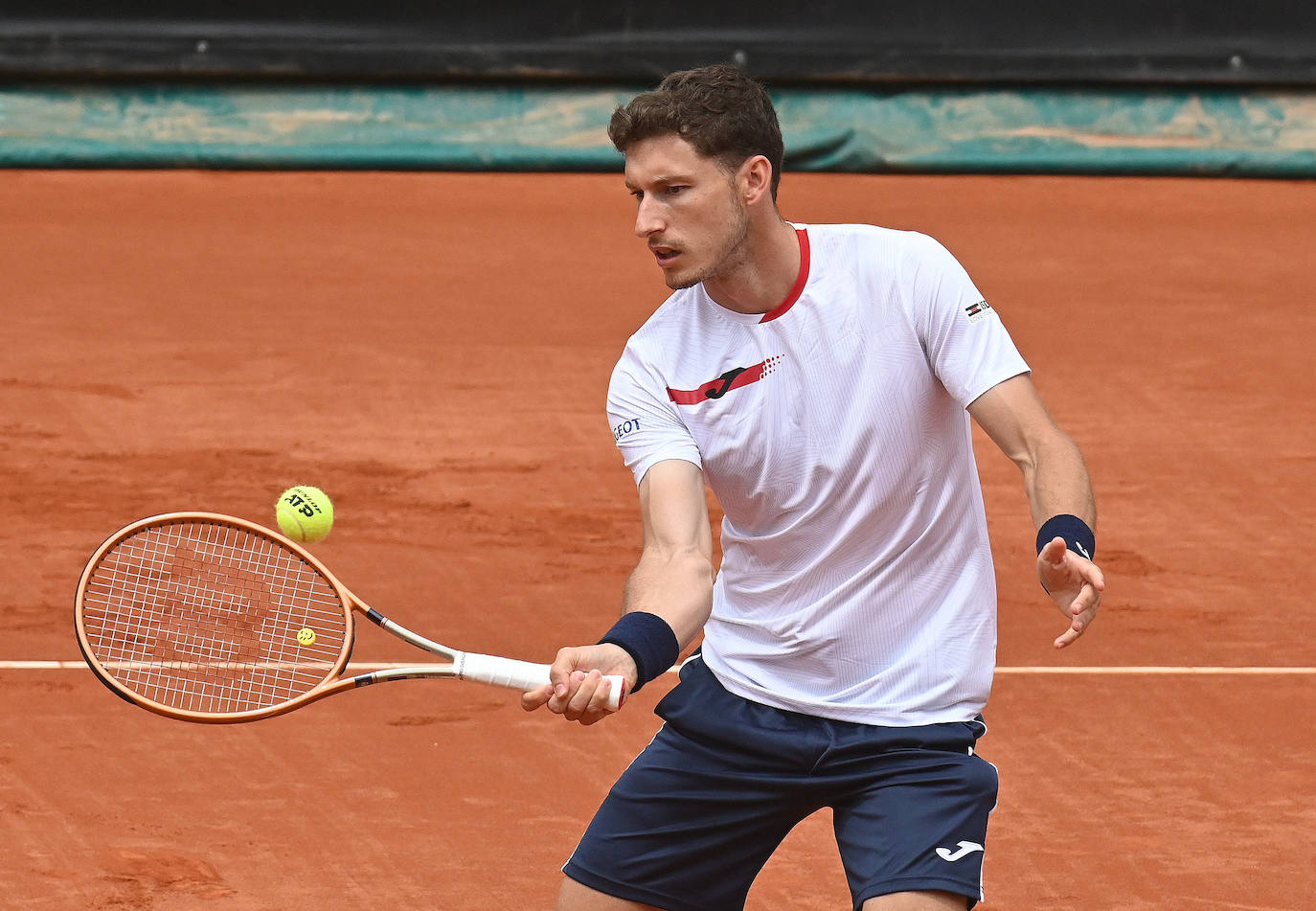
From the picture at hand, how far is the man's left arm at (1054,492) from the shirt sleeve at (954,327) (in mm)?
33

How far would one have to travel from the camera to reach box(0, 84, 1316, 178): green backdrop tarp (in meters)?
13.8

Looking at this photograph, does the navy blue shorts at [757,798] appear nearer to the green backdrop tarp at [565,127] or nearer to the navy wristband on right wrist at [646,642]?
the navy wristband on right wrist at [646,642]

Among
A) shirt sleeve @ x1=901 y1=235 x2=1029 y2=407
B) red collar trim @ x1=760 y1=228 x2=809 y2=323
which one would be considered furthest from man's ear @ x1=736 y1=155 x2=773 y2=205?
shirt sleeve @ x1=901 y1=235 x2=1029 y2=407

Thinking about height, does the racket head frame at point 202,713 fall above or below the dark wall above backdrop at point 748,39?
below

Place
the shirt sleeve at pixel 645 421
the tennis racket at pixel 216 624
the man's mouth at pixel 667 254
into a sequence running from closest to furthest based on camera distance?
the man's mouth at pixel 667 254, the shirt sleeve at pixel 645 421, the tennis racket at pixel 216 624

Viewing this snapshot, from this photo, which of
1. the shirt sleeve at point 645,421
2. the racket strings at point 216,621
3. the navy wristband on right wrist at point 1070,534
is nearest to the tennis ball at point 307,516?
the racket strings at point 216,621

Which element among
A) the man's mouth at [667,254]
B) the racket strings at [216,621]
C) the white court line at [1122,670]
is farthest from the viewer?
the white court line at [1122,670]

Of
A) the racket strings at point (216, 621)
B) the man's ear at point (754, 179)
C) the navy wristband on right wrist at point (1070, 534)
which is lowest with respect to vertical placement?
the racket strings at point (216, 621)

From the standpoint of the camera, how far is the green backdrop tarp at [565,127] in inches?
545

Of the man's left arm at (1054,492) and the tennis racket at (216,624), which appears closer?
the man's left arm at (1054,492)

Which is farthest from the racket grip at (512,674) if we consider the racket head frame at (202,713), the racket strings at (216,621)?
the racket strings at (216,621)

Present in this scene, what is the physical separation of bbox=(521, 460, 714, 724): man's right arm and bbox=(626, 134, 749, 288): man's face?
387 mm

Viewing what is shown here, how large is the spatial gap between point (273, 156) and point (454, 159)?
53.5 inches

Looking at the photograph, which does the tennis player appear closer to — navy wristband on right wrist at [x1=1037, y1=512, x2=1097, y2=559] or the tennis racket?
navy wristband on right wrist at [x1=1037, y1=512, x2=1097, y2=559]
